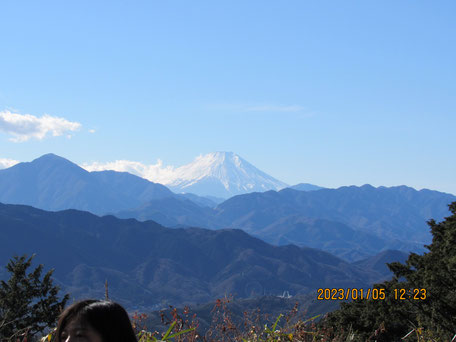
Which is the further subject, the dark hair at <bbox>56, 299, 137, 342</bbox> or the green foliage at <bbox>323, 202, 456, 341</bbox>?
the green foliage at <bbox>323, 202, 456, 341</bbox>

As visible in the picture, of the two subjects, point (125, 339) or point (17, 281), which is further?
point (17, 281)

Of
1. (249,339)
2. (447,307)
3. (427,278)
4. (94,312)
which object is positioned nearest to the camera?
(94,312)

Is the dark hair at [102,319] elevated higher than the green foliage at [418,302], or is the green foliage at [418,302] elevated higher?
the dark hair at [102,319]

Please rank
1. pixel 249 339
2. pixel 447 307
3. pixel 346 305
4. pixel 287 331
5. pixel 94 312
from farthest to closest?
pixel 346 305, pixel 447 307, pixel 287 331, pixel 249 339, pixel 94 312

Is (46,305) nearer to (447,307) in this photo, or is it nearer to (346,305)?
(346,305)

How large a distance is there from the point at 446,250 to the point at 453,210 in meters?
6.44

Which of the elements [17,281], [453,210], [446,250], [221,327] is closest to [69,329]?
[221,327]

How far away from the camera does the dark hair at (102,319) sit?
2201 mm

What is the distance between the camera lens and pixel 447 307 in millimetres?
30719

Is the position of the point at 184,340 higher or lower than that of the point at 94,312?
lower

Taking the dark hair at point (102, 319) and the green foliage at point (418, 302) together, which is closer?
the dark hair at point (102, 319)

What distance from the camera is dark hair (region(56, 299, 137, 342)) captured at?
2.20 metres

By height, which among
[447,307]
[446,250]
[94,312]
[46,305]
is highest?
[94,312]

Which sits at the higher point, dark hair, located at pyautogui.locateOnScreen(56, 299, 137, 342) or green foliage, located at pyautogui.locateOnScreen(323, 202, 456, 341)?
dark hair, located at pyautogui.locateOnScreen(56, 299, 137, 342)
